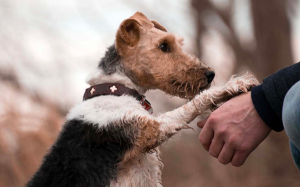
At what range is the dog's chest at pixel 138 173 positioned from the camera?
211 cm

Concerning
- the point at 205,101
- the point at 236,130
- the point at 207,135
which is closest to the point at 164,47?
the point at 205,101

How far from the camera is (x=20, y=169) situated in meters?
5.20

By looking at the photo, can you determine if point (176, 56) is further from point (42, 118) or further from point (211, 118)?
point (42, 118)

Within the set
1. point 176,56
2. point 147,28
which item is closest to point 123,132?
point 176,56

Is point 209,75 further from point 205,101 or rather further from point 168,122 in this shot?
point 168,122

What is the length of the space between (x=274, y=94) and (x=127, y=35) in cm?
152

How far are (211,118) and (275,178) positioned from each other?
495 cm

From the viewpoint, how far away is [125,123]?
205 centimetres

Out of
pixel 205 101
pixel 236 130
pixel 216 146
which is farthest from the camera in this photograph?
pixel 205 101

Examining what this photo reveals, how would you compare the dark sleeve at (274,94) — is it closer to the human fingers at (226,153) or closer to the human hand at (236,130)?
the human hand at (236,130)

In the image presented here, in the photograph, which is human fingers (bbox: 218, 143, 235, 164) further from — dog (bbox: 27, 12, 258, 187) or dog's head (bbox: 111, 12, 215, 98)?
dog's head (bbox: 111, 12, 215, 98)

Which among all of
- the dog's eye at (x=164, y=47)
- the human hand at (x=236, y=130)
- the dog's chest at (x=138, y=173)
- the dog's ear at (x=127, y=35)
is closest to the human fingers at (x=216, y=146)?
the human hand at (x=236, y=130)

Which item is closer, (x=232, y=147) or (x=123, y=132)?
(x=232, y=147)

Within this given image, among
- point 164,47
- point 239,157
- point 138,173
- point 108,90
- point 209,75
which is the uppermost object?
point 164,47
